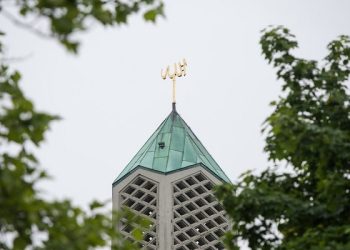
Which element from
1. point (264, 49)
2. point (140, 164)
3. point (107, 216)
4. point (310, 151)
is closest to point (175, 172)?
point (140, 164)

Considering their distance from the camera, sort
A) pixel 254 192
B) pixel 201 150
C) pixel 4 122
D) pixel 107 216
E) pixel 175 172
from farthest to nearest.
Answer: pixel 201 150 → pixel 175 172 → pixel 254 192 → pixel 107 216 → pixel 4 122

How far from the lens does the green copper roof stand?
3297cm

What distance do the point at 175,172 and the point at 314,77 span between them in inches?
777

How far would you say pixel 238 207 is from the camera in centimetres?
1173

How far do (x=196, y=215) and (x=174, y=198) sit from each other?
1169 millimetres

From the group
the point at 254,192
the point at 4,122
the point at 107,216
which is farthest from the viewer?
the point at 254,192

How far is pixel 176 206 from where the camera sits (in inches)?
1250

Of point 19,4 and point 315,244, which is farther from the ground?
point 19,4

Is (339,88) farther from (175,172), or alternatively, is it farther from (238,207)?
A: (175,172)

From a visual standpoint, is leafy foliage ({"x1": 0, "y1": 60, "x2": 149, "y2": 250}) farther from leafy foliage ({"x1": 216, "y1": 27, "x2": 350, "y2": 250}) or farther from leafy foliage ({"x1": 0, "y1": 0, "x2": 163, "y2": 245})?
leafy foliage ({"x1": 216, "y1": 27, "x2": 350, "y2": 250})

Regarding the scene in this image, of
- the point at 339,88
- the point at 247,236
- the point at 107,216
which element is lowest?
the point at 107,216

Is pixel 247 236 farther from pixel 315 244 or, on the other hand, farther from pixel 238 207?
pixel 315 244

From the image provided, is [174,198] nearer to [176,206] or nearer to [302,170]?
[176,206]

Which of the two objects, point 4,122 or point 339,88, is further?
point 339,88
